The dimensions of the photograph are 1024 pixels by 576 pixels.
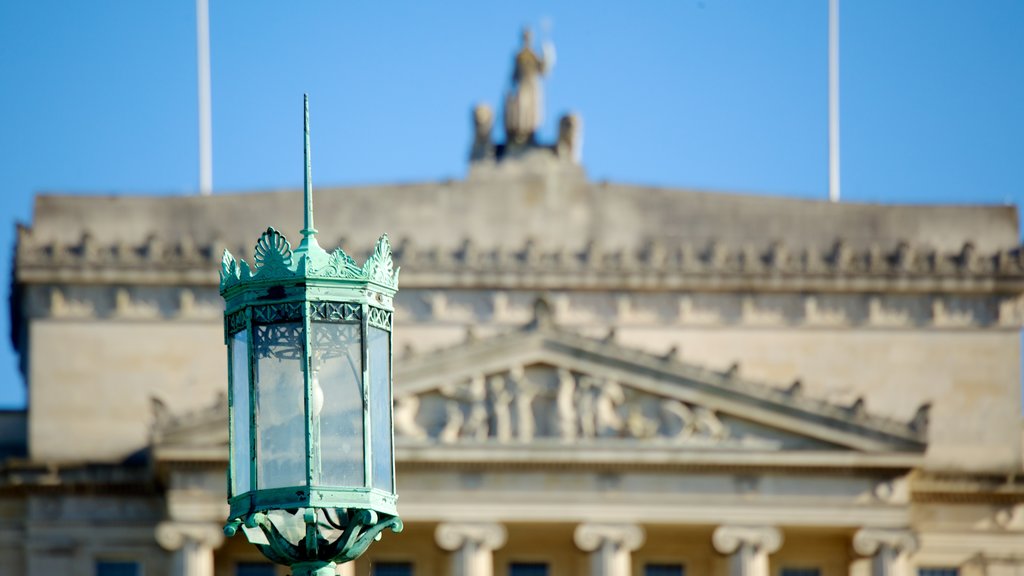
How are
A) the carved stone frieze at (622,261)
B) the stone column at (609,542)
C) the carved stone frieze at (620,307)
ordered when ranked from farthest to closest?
1. the carved stone frieze at (620,307)
2. the carved stone frieze at (622,261)
3. the stone column at (609,542)

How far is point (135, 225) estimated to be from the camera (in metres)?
89.8

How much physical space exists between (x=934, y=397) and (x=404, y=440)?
18.2m

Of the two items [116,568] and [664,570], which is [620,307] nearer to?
[664,570]

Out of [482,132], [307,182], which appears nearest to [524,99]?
[482,132]

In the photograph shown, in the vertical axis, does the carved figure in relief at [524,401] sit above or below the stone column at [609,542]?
above

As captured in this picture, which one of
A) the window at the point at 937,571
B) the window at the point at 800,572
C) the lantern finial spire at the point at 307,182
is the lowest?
the window at the point at 937,571

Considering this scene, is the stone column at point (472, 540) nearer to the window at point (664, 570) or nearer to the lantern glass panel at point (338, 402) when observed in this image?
the window at point (664, 570)

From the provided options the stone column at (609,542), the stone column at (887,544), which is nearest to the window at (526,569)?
the stone column at (609,542)

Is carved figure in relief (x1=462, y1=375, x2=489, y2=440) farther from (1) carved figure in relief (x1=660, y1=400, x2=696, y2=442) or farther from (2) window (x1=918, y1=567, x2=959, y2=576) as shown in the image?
(2) window (x1=918, y1=567, x2=959, y2=576)

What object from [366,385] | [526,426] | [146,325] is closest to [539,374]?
[526,426]

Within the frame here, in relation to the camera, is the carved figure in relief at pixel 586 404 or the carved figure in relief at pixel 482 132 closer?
the carved figure in relief at pixel 586 404

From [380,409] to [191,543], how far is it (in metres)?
57.9

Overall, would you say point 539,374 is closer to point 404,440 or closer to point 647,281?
point 404,440

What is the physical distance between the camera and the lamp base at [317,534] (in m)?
24.1
